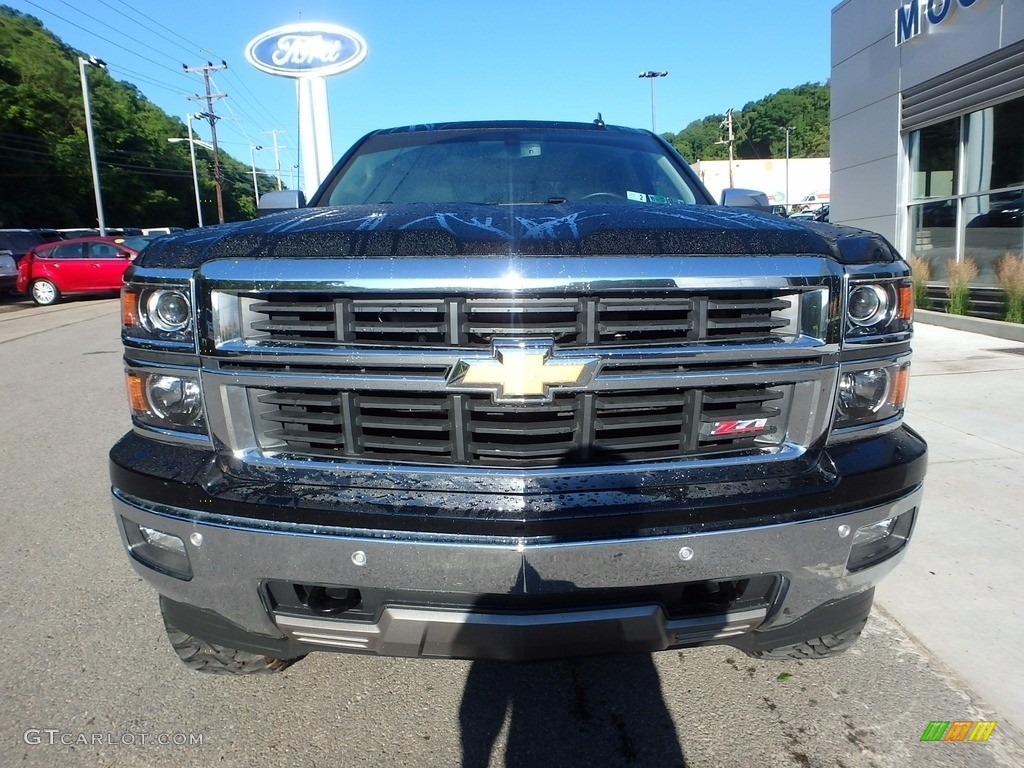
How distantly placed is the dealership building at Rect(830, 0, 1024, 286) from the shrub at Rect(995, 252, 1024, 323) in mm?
1007

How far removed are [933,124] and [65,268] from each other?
1932cm

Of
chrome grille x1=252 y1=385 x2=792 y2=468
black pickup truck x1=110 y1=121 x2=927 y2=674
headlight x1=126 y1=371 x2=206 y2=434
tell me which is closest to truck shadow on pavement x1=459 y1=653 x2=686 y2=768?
black pickup truck x1=110 y1=121 x2=927 y2=674

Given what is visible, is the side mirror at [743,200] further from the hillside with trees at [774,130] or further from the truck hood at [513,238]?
the hillside with trees at [774,130]

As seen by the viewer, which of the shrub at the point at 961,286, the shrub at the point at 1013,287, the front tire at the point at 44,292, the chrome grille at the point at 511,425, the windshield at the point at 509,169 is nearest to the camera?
the chrome grille at the point at 511,425

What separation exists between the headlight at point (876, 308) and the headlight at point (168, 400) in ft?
5.59

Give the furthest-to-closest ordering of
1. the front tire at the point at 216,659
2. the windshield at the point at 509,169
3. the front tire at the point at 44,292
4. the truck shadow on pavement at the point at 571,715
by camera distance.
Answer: the front tire at the point at 44,292 < the windshield at the point at 509,169 < the front tire at the point at 216,659 < the truck shadow on pavement at the point at 571,715

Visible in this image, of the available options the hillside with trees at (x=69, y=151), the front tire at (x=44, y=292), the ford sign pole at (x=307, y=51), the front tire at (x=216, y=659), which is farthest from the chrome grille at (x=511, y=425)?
the hillside with trees at (x=69, y=151)

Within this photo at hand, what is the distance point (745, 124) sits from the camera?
4193 inches

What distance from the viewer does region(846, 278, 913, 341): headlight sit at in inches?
77.0

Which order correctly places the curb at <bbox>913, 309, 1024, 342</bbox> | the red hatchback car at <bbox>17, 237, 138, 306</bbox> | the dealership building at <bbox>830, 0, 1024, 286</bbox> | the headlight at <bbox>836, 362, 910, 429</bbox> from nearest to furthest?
the headlight at <bbox>836, 362, 910, 429</bbox> → the curb at <bbox>913, 309, 1024, 342</bbox> → the dealership building at <bbox>830, 0, 1024, 286</bbox> → the red hatchback car at <bbox>17, 237, 138, 306</bbox>

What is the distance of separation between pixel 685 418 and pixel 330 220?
1140 mm

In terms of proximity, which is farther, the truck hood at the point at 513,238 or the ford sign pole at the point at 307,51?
the ford sign pole at the point at 307,51

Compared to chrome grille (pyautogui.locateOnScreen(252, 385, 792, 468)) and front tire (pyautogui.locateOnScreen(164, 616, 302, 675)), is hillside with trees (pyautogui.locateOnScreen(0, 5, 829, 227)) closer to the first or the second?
front tire (pyautogui.locateOnScreen(164, 616, 302, 675))

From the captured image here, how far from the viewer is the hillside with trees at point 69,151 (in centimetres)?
3875
